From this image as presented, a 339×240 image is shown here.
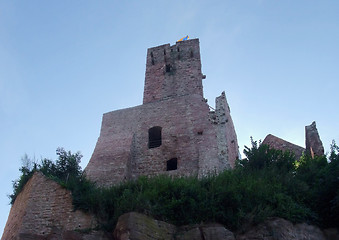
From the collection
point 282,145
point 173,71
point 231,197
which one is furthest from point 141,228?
point 173,71

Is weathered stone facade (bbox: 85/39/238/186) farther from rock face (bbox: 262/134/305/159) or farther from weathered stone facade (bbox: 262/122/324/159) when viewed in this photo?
weathered stone facade (bbox: 262/122/324/159)

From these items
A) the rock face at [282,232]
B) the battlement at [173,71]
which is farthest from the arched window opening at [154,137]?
the rock face at [282,232]

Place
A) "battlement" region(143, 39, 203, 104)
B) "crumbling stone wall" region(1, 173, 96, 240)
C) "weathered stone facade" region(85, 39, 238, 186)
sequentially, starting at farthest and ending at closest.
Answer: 1. "battlement" region(143, 39, 203, 104)
2. "weathered stone facade" region(85, 39, 238, 186)
3. "crumbling stone wall" region(1, 173, 96, 240)

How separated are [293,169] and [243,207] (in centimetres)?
349

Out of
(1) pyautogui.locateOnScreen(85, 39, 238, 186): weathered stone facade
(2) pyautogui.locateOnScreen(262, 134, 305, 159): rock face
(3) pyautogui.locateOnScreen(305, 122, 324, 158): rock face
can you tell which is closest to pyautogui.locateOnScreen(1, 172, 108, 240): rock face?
(1) pyautogui.locateOnScreen(85, 39, 238, 186): weathered stone facade

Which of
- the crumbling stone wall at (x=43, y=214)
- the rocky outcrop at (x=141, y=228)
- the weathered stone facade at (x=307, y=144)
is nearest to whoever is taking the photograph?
the rocky outcrop at (x=141, y=228)

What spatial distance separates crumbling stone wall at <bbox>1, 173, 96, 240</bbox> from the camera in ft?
35.6

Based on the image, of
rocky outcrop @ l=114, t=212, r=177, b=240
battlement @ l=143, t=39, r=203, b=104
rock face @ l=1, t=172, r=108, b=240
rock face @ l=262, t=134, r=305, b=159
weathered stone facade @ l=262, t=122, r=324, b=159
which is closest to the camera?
rocky outcrop @ l=114, t=212, r=177, b=240

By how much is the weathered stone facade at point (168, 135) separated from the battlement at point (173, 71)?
44mm

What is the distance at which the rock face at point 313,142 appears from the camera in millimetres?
15084

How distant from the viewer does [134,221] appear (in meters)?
9.32

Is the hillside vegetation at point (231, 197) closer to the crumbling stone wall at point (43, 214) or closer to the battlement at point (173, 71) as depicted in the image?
the crumbling stone wall at point (43, 214)

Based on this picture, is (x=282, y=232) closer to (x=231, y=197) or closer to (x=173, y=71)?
(x=231, y=197)

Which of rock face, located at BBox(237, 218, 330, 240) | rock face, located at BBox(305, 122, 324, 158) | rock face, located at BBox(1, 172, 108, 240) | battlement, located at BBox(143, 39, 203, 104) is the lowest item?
rock face, located at BBox(237, 218, 330, 240)
